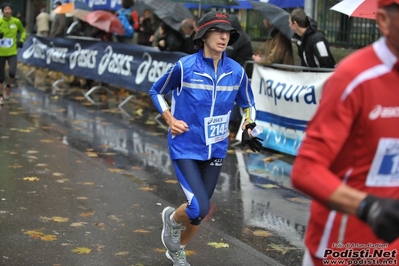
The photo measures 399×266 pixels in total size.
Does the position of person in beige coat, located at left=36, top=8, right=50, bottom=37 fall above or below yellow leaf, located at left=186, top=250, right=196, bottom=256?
below

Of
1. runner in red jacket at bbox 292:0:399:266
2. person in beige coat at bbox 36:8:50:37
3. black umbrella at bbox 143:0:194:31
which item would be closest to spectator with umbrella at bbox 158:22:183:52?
black umbrella at bbox 143:0:194:31

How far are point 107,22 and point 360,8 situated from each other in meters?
9.16

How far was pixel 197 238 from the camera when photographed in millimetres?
6781

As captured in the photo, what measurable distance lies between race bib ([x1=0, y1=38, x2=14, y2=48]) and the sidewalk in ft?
20.1

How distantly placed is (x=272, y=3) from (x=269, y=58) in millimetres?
1927

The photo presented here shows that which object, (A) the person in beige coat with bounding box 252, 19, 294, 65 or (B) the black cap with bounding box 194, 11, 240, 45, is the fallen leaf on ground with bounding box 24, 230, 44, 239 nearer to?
(B) the black cap with bounding box 194, 11, 240, 45

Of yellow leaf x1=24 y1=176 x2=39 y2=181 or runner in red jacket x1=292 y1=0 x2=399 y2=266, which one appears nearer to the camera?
runner in red jacket x1=292 y1=0 x2=399 y2=266

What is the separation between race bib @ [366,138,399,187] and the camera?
295cm

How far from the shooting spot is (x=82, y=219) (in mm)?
7168

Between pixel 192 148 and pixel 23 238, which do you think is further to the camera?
pixel 23 238

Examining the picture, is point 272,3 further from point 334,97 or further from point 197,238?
point 334,97

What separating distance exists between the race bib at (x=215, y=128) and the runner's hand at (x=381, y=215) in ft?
10.2

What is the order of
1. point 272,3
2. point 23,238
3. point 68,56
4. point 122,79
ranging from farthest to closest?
1. point 68,56
2. point 122,79
3. point 272,3
4. point 23,238

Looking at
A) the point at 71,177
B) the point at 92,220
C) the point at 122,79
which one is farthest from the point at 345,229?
the point at 122,79
